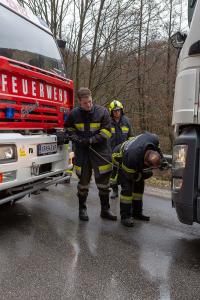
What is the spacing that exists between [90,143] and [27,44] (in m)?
1.45

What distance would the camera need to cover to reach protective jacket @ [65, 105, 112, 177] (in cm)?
471

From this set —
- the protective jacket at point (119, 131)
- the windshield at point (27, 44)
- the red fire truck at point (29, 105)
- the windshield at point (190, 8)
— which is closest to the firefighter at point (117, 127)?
the protective jacket at point (119, 131)

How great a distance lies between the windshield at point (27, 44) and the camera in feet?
13.7

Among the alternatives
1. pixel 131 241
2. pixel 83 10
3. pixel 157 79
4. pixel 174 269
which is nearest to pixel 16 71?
pixel 131 241

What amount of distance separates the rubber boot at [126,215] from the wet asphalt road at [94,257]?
0.27ft

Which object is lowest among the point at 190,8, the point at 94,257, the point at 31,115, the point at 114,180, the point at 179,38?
the point at 94,257

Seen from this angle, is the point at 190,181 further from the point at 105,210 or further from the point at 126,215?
the point at 105,210

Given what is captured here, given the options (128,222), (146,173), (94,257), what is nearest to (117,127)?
(146,173)

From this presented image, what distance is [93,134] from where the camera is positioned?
472cm

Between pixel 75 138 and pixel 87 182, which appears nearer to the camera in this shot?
pixel 75 138

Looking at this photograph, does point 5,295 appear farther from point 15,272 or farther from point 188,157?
point 188,157

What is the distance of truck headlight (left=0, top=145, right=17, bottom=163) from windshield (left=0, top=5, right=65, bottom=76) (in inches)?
40.0

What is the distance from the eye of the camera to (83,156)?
4.84 m

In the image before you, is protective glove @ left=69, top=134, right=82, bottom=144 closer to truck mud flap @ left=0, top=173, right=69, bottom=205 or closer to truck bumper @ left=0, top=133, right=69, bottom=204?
truck bumper @ left=0, top=133, right=69, bottom=204
